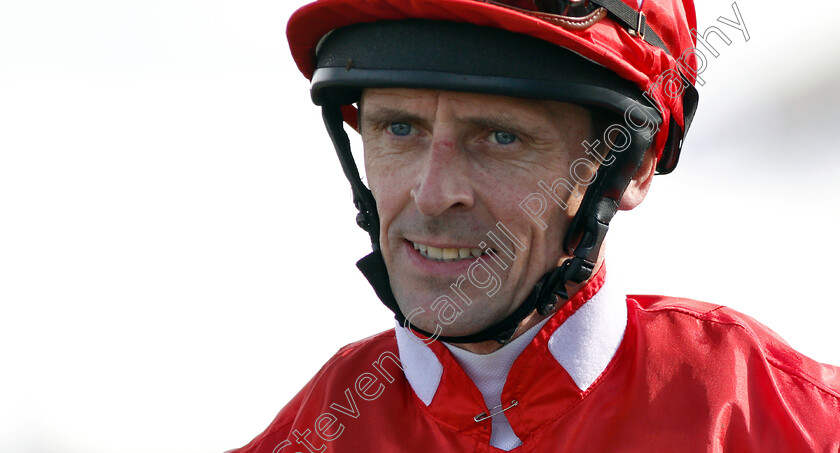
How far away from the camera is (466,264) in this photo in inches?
70.6

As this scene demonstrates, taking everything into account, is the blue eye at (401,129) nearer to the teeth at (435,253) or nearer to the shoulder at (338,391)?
the teeth at (435,253)

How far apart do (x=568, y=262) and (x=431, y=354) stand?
0.39 meters

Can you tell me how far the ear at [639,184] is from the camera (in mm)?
1964

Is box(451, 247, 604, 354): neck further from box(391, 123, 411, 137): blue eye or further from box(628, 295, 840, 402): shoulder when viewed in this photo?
box(391, 123, 411, 137): blue eye

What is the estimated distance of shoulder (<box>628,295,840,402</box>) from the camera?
1744 millimetres

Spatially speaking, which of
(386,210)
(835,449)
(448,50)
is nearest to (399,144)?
(386,210)

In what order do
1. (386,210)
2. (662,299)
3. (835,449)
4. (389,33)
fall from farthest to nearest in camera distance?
(662,299) < (386,210) < (389,33) < (835,449)

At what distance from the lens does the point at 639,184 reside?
78.5 inches

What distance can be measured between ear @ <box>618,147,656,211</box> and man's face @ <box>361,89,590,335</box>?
7.6 inches

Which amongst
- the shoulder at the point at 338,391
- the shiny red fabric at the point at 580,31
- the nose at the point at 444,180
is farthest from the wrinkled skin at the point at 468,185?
the shoulder at the point at 338,391

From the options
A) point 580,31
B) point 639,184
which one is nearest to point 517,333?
point 639,184

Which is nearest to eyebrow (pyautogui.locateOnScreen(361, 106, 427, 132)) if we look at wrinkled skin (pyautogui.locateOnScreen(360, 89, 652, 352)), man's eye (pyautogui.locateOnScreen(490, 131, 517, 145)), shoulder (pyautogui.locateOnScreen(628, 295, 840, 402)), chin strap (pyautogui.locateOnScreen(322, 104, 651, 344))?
wrinkled skin (pyautogui.locateOnScreen(360, 89, 652, 352))

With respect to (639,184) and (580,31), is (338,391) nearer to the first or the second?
(639,184)

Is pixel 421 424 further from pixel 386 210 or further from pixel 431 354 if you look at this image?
pixel 386 210
